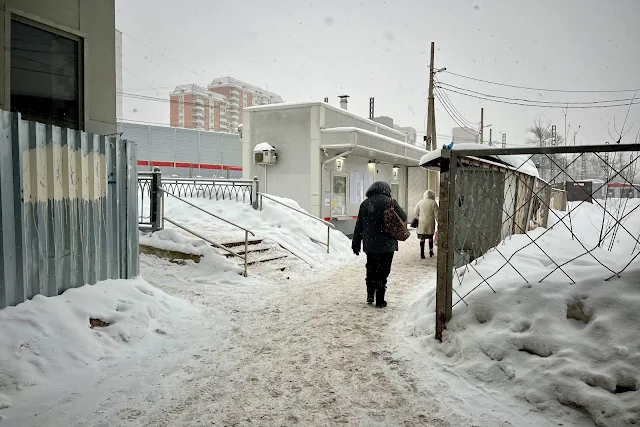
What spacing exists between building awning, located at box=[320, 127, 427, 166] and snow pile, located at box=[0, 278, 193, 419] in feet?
34.6

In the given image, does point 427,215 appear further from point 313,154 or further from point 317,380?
point 317,380

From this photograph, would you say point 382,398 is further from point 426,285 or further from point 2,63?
point 2,63

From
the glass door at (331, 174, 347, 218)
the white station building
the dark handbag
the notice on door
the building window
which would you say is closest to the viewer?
the building window

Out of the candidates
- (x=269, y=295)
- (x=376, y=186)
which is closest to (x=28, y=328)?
(x=269, y=295)

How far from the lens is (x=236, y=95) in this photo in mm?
61469

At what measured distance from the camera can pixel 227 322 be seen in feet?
16.7

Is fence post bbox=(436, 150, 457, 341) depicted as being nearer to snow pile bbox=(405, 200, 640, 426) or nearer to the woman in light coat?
snow pile bbox=(405, 200, 640, 426)

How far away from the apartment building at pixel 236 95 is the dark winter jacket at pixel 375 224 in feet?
179

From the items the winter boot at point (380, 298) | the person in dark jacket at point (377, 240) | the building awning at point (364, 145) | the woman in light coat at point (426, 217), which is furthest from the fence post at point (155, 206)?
the building awning at point (364, 145)

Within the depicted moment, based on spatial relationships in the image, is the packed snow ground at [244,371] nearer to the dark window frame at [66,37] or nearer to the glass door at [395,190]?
the dark window frame at [66,37]

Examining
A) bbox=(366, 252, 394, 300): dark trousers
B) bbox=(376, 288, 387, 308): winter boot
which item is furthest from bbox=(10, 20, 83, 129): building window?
bbox=(376, 288, 387, 308): winter boot

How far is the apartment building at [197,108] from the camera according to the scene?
175 feet

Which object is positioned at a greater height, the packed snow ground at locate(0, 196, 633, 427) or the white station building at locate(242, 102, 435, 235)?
the white station building at locate(242, 102, 435, 235)

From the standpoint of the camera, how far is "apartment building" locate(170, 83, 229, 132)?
5331 cm
